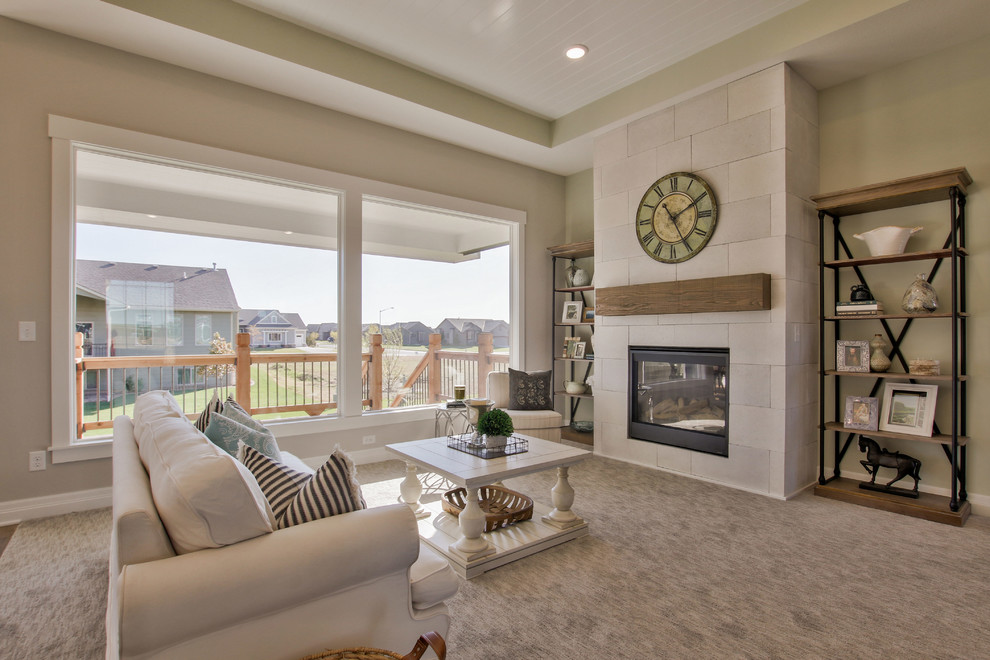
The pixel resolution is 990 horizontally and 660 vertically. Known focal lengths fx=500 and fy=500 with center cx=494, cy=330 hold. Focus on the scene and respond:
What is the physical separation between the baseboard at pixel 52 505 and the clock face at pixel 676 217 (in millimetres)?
4224

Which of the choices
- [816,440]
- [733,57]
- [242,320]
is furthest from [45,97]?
[816,440]

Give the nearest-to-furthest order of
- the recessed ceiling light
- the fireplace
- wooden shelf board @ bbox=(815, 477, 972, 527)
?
1. wooden shelf board @ bbox=(815, 477, 972, 527)
2. the recessed ceiling light
3. the fireplace

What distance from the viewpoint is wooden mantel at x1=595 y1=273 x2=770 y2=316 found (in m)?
3.36

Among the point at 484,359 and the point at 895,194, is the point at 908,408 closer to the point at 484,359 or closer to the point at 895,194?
the point at 895,194

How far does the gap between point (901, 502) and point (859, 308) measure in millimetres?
1212

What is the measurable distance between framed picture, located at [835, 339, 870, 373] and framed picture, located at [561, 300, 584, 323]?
2341mm

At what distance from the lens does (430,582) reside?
4.86 ft

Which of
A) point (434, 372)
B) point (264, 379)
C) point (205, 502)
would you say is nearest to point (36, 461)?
Answer: point (264, 379)

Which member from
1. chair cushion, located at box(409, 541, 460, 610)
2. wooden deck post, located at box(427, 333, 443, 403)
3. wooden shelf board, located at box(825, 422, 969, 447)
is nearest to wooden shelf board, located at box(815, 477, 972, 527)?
wooden shelf board, located at box(825, 422, 969, 447)

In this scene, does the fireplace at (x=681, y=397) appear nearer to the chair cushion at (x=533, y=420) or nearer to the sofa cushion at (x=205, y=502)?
the chair cushion at (x=533, y=420)

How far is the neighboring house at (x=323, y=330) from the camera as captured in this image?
13.4ft

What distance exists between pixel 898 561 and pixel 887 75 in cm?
311

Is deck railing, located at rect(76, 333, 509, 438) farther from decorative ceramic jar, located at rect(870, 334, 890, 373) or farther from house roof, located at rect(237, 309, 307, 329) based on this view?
decorative ceramic jar, located at rect(870, 334, 890, 373)

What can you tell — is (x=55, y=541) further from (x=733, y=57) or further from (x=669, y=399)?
(x=733, y=57)
